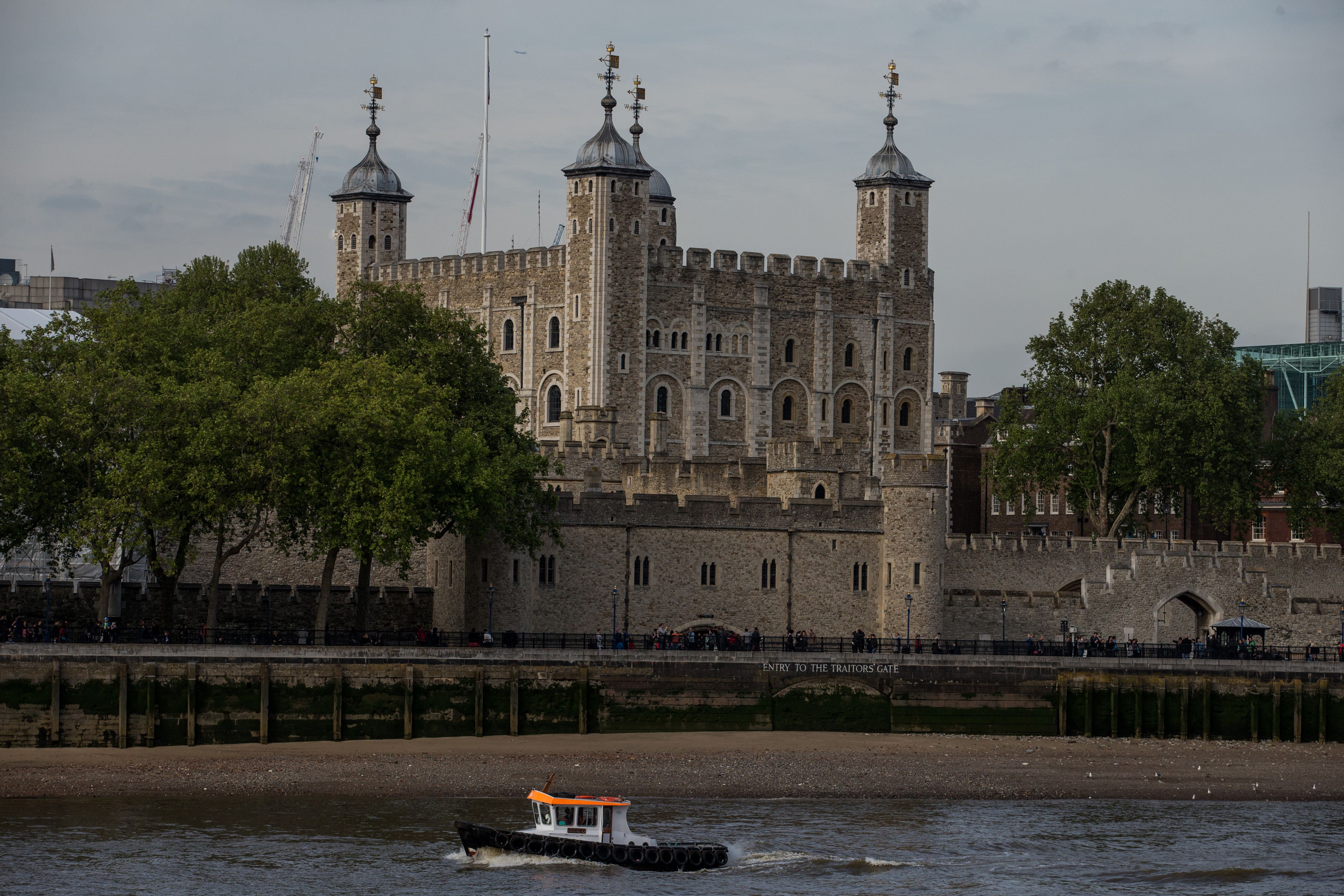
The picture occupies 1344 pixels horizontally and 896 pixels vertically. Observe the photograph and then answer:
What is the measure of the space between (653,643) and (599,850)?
18.3m

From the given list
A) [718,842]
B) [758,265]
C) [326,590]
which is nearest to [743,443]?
[758,265]

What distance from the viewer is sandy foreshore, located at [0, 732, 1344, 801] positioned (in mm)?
49594

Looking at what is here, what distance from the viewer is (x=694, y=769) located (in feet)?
172

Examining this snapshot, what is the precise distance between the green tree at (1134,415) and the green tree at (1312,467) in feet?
3.62

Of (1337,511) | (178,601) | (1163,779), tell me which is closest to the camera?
(1163,779)

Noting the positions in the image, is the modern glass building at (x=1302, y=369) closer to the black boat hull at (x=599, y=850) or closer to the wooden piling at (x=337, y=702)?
the wooden piling at (x=337, y=702)

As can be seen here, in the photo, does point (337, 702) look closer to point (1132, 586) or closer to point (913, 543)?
point (913, 543)

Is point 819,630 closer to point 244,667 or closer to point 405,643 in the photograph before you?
point 405,643

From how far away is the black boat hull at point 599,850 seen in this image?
4303 centimetres

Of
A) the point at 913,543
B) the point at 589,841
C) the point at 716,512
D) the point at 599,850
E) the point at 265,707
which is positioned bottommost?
the point at 599,850

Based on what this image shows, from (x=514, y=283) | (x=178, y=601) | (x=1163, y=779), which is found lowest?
(x=1163, y=779)

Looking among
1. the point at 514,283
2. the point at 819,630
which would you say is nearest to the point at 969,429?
the point at 514,283

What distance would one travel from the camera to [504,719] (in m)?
55.9

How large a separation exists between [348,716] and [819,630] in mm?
17614
